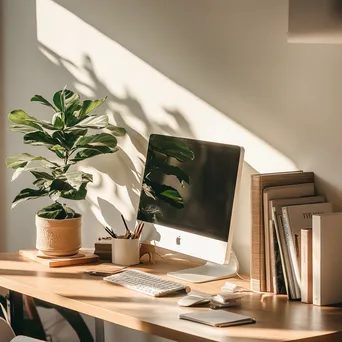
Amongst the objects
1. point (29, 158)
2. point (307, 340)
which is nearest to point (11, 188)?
point (29, 158)

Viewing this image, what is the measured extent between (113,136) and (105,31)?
1.55 ft

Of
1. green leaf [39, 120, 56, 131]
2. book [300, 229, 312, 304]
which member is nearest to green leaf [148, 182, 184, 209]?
green leaf [39, 120, 56, 131]

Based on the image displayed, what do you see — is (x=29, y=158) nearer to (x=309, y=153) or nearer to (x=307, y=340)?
(x=309, y=153)

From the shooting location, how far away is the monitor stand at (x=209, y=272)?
3.08 meters

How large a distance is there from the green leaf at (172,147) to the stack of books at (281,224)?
39 cm

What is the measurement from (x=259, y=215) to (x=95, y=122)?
2.96ft

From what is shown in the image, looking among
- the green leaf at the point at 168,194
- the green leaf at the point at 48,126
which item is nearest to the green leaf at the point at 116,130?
the green leaf at the point at 48,126

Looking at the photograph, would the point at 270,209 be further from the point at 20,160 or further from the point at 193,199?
the point at 20,160

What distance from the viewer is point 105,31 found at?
12.1 feet

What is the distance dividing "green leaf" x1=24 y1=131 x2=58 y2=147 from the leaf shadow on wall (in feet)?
1.08

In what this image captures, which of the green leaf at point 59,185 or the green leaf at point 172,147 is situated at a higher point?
the green leaf at point 172,147

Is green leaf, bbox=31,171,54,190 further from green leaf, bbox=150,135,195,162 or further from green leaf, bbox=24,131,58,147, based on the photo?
green leaf, bbox=150,135,195,162

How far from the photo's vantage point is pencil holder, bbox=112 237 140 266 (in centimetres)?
330

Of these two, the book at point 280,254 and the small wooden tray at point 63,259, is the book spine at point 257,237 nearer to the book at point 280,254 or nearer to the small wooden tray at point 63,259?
the book at point 280,254
